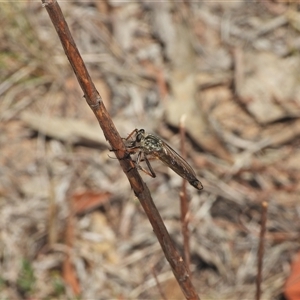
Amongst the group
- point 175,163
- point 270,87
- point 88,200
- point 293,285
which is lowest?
point 293,285

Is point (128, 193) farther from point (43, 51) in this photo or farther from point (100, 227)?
point (43, 51)

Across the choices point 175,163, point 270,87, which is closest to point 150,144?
point 175,163

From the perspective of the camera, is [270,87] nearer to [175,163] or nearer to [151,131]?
[151,131]

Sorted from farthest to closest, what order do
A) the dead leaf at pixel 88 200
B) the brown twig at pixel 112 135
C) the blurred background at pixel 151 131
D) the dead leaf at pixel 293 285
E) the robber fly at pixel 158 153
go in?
the dead leaf at pixel 88 200 < the blurred background at pixel 151 131 < the dead leaf at pixel 293 285 < the robber fly at pixel 158 153 < the brown twig at pixel 112 135

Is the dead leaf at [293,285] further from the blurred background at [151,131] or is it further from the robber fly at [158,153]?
the robber fly at [158,153]

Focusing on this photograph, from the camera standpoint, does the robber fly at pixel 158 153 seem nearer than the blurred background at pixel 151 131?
Yes

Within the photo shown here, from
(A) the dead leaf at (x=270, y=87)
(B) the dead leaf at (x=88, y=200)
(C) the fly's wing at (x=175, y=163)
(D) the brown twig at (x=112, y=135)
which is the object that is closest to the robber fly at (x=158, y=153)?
(C) the fly's wing at (x=175, y=163)
